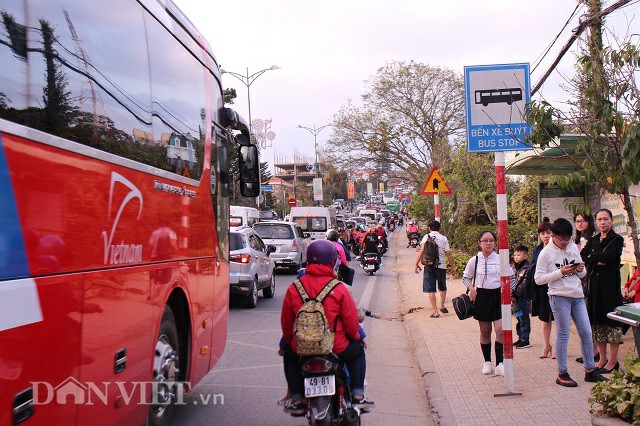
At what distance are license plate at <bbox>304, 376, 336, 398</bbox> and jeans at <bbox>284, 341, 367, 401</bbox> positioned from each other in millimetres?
256

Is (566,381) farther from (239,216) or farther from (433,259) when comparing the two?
(239,216)

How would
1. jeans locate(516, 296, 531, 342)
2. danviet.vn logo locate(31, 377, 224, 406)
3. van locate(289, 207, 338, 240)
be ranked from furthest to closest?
van locate(289, 207, 338, 240) → jeans locate(516, 296, 531, 342) → danviet.vn logo locate(31, 377, 224, 406)

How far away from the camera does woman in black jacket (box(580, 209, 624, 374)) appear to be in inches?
283

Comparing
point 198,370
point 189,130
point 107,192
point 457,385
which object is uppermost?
point 189,130

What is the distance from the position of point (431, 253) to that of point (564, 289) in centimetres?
592

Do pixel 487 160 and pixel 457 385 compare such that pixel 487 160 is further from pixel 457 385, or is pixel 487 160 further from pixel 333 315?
pixel 333 315

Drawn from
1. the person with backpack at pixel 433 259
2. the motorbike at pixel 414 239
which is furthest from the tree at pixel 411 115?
the person with backpack at pixel 433 259

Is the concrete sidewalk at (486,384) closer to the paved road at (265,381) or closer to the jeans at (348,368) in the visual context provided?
the paved road at (265,381)

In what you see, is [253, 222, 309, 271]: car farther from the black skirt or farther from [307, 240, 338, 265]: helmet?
[307, 240, 338, 265]: helmet

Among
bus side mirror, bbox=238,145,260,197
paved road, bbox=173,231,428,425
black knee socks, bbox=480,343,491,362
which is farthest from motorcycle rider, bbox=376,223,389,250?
black knee socks, bbox=480,343,491,362

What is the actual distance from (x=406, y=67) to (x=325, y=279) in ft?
115

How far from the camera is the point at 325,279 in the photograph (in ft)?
16.8

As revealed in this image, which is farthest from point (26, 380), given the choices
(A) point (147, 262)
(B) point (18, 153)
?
(A) point (147, 262)

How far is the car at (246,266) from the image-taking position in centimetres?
1452
